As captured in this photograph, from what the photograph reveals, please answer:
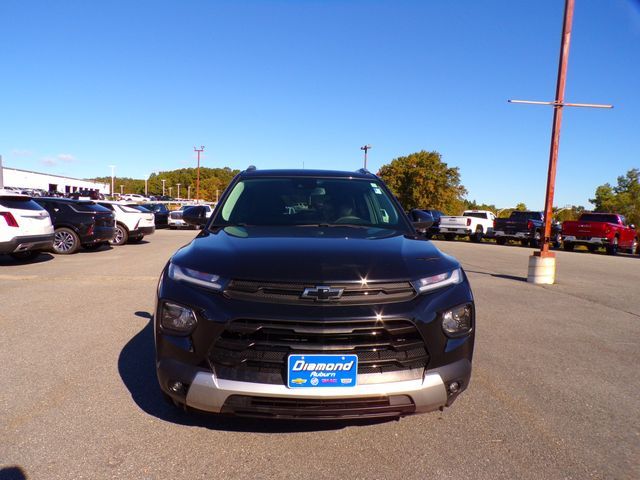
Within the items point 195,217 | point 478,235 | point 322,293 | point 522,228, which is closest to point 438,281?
point 322,293

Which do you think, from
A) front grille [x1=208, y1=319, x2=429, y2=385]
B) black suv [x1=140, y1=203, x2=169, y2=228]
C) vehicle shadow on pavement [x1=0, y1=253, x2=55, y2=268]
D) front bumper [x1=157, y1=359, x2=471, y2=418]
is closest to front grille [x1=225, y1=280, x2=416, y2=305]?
front grille [x1=208, y1=319, x2=429, y2=385]

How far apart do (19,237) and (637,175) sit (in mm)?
86779

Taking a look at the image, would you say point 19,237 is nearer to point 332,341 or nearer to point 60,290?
point 60,290

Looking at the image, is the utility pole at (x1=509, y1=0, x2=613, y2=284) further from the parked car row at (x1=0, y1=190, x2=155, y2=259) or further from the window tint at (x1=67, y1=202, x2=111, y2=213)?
the window tint at (x1=67, y1=202, x2=111, y2=213)

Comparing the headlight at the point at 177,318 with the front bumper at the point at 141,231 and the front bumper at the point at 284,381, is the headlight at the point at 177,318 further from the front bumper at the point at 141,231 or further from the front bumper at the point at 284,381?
the front bumper at the point at 141,231

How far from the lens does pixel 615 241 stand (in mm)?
21000

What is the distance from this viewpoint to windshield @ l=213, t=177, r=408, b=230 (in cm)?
374

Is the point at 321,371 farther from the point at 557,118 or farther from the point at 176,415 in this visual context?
the point at 557,118

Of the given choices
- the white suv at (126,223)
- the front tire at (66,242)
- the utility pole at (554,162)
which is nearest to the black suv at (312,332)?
the utility pole at (554,162)

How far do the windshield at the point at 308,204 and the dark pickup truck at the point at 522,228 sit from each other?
21150 mm

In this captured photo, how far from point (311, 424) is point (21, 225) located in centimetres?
877

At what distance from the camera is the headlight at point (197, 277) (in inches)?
96.9

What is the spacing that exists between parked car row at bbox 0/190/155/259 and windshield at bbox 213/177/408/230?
23.6 ft

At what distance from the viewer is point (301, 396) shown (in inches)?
89.6
